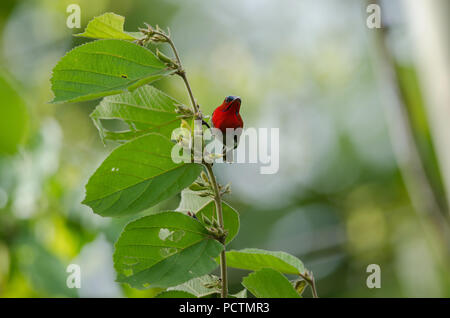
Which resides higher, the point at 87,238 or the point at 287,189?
the point at 287,189

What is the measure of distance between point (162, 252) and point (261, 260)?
12cm

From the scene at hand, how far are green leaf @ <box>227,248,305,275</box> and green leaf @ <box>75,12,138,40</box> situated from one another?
0.90 feet

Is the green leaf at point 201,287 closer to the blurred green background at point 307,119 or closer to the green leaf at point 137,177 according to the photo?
the green leaf at point 137,177

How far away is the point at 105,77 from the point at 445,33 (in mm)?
987

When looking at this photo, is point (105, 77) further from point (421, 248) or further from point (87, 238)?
point (421, 248)

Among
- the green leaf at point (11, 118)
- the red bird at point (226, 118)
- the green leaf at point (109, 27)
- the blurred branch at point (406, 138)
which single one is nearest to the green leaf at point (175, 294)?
the red bird at point (226, 118)

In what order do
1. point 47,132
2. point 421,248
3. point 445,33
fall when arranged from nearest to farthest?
point 445,33, point 47,132, point 421,248

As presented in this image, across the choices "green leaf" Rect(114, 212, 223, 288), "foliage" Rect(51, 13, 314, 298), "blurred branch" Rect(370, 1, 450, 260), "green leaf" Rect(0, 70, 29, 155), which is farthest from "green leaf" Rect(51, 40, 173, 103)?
"blurred branch" Rect(370, 1, 450, 260)

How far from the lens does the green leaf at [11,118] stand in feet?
4.33

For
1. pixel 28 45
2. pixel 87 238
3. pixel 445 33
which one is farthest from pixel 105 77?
pixel 28 45

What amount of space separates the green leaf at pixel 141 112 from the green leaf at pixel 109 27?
6cm

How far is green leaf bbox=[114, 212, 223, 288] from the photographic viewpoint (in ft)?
1.67

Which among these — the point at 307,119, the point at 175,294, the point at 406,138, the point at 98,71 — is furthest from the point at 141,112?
the point at 307,119
